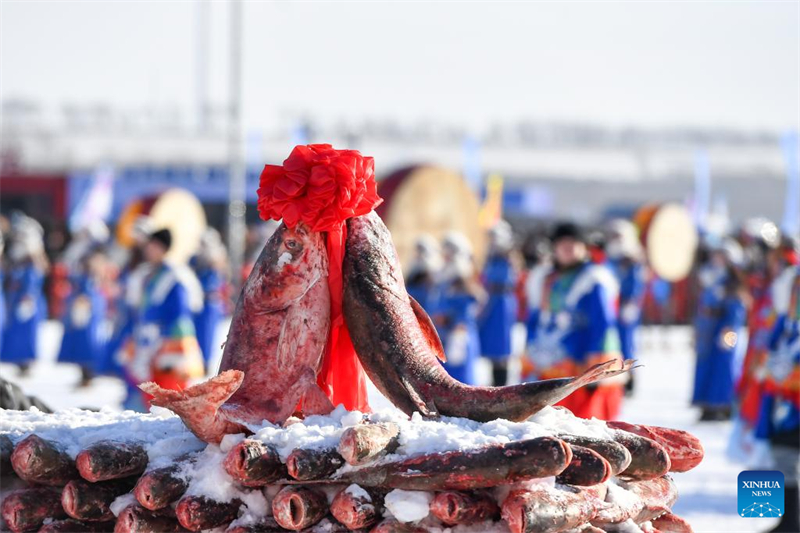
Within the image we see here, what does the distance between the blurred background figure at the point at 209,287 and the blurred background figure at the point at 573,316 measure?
5696 millimetres

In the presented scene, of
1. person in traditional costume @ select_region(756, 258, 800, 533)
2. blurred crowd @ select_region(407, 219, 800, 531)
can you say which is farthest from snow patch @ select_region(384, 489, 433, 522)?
person in traditional costume @ select_region(756, 258, 800, 533)

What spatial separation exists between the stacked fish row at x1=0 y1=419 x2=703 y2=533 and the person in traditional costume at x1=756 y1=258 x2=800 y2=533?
3.40m

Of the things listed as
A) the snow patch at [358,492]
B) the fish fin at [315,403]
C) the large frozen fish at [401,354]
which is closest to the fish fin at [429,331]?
the large frozen fish at [401,354]

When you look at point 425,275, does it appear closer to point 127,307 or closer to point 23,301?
point 127,307

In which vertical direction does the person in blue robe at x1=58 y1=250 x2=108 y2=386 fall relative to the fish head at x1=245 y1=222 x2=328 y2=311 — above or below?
below

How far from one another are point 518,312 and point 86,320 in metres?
4.81

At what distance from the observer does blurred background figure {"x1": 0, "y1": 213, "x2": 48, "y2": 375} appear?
1200 cm

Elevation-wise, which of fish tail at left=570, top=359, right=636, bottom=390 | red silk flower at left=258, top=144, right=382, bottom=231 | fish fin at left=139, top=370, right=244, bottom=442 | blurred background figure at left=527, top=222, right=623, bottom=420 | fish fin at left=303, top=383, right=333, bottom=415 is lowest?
blurred background figure at left=527, top=222, right=623, bottom=420

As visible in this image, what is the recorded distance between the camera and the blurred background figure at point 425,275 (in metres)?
9.27

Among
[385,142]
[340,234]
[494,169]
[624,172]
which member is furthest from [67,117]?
[340,234]

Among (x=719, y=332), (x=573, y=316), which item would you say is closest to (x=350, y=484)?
(x=573, y=316)

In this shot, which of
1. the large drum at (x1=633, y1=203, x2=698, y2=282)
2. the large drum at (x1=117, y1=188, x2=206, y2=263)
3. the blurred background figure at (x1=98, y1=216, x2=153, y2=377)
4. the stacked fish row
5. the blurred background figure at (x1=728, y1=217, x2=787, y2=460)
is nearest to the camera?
the stacked fish row

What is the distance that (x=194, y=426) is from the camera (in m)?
2.38

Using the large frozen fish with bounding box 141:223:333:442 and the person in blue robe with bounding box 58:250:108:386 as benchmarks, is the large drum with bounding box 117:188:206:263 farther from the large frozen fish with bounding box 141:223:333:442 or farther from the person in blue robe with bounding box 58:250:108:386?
the large frozen fish with bounding box 141:223:333:442
